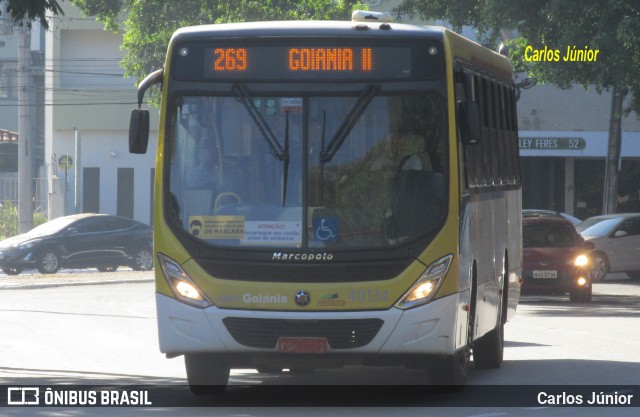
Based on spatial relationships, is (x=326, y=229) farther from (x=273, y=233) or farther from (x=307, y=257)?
(x=273, y=233)

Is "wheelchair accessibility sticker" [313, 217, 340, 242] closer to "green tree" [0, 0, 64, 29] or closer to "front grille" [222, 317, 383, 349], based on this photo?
"front grille" [222, 317, 383, 349]

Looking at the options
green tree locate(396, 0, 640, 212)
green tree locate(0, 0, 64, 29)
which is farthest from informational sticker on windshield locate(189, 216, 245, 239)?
green tree locate(396, 0, 640, 212)

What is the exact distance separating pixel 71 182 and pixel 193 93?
153ft

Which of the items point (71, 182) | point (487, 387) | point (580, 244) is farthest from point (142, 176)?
point (487, 387)

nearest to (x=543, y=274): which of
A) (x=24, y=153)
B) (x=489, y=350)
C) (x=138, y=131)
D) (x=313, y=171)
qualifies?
(x=489, y=350)

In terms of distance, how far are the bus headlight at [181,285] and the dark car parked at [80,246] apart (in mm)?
25744

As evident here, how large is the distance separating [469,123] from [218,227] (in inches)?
81.9

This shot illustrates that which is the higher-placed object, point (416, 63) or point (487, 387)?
point (416, 63)

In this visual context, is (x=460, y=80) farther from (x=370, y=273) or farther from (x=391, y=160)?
(x=370, y=273)

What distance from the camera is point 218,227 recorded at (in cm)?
1123

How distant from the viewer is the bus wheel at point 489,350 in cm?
1455

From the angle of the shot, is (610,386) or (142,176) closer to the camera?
(610,386)

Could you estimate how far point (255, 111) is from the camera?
11.3m

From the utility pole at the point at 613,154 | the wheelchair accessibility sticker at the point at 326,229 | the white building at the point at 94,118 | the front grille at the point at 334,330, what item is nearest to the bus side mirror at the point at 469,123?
the wheelchair accessibility sticker at the point at 326,229
